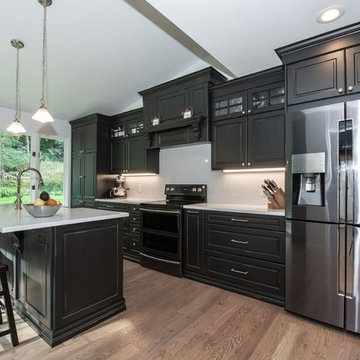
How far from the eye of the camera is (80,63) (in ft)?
11.2

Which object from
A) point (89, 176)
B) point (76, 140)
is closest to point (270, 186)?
point (89, 176)

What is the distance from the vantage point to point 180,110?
11.6ft

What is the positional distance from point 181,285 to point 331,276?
162 cm

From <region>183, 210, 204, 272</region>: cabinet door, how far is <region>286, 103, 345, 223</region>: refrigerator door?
3.69ft

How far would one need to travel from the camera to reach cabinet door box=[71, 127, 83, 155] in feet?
16.2

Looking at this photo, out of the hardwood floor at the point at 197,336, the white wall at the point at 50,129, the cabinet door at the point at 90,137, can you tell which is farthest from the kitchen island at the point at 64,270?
the white wall at the point at 50,129

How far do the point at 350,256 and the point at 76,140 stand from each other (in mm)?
4897

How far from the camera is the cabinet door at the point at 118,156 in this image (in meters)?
4.52

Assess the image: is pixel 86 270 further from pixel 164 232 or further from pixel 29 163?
pixel 29 163

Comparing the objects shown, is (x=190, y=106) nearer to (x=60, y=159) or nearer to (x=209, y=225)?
(x=209, y=225)

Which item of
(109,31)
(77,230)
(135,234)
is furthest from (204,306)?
(109,31)

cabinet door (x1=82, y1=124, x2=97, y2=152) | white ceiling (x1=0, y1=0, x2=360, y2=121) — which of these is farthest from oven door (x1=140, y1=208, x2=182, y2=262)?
white ceiling (x1=0, y1=0, x2=360, y2=121)

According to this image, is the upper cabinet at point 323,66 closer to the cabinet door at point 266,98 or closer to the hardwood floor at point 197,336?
the cabinet door at point 266,98

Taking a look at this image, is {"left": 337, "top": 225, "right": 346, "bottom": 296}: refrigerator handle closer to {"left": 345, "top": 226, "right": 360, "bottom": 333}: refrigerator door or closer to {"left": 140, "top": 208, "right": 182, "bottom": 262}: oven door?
{"left": 345, "top": 226, "right": 360, "bottom": 333}: refrigerator door
